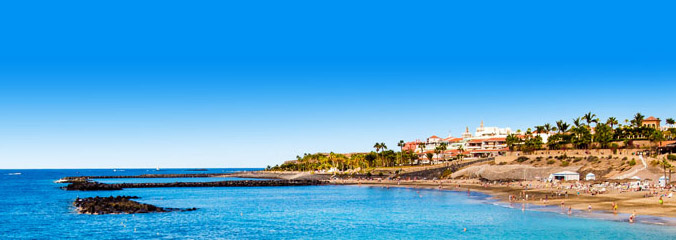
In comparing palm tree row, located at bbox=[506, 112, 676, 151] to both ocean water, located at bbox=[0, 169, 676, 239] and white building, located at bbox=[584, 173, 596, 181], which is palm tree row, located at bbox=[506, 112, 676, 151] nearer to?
white building, located at bbox=[584, 173, 596, 181]

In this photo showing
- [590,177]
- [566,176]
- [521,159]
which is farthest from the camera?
[521,159]

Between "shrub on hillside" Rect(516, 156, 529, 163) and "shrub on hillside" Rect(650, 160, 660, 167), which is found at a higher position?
"shrub on hillside" Rect(516, 156, 529, 163)

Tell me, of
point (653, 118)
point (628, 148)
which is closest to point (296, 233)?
point (628, 148)

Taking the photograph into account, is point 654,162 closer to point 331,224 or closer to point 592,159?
point 592,159

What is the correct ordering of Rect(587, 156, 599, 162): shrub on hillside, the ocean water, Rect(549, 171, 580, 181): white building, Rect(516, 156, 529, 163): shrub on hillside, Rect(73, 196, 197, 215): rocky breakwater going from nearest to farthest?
the ocean water, Rect(73, 196, 197, 215): rocky breakwater, Rect(549, 171, 580, 181): white building, Rect(587, 156, 599, 162): shrub on hillside, Rect(516, 156, 529, 163): shrub on hillside

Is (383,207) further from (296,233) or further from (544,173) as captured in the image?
(544,173)

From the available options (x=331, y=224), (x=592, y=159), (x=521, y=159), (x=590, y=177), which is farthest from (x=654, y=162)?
(x=331, y=224)

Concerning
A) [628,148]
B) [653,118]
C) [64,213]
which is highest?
[653,118]

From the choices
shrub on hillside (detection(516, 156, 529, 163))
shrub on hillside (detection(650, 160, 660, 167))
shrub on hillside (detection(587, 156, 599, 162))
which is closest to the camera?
shrub on hillside (detection(650, 160, 660, 167))

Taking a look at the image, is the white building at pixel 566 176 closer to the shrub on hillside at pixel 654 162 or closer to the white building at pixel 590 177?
the white building at pixel 590 177

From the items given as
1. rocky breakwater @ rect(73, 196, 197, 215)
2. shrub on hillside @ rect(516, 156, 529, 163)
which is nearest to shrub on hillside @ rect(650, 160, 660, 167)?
shrub on hillside @ rect(516, 156, 529, 163)

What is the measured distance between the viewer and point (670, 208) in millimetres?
50469

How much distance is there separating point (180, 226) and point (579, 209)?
4043cm

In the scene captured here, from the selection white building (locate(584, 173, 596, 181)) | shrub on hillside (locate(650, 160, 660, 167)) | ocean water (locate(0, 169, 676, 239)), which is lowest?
ocean water (locate(0, 169, 676, 239))
